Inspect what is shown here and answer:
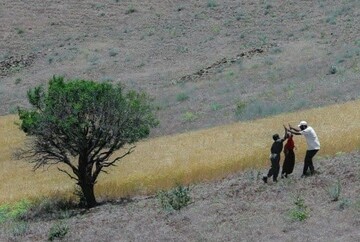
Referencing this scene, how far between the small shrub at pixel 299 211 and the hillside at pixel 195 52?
2014 cm

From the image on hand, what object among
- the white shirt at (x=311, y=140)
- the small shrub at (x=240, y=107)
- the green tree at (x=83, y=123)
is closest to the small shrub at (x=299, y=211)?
the white shirt at (x=311, y=140)

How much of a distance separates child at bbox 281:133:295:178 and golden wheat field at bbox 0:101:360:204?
2.95 meters

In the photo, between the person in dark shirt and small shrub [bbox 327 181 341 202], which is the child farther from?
small shrub [bbox 327 181 341 202]

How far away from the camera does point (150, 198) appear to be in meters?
25.6

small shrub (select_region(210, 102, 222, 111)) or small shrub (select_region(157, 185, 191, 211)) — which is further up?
small shrub (select_region(210, 102, 222, 111))

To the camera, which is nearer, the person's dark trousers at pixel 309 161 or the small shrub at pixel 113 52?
the person's dark trousers at pixel 309 161

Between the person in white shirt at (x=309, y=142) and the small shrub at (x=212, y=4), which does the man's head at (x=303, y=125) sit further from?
the small shrub at (x=212, y=4)

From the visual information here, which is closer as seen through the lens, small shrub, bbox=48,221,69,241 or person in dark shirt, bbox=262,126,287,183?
small shrub, bbox=48,221,69,241

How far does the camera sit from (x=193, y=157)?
30266mm

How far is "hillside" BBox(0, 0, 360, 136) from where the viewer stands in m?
44.4

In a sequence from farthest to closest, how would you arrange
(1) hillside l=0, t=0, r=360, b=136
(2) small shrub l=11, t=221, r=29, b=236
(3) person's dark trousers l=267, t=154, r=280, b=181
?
(1) hillside l=0, t=0, r=360, b=136, (3) person's dark trousers l=267, t=154, r=280, b=181, (2) small shrub l=11, t=221, r=29, b=236

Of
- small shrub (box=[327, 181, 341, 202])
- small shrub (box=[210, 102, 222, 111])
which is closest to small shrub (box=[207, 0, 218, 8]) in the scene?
small shrub (box=[210, 102, 222, 111])

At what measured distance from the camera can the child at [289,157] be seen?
76.5 ft

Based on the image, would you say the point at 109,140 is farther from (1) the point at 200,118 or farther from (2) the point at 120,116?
(1) the point at 200,118
